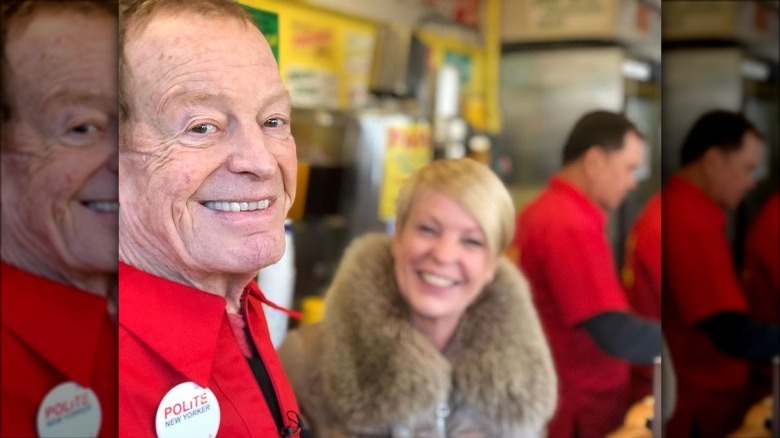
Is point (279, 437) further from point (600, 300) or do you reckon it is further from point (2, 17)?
point (2, 17)

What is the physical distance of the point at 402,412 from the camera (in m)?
1.45

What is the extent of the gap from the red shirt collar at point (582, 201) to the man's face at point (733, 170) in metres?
0.50

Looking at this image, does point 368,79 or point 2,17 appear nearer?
point 368,79

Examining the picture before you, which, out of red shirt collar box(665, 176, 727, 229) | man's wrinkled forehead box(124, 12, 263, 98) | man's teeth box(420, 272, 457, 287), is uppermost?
man's wrinkled forehead box(124, 12, 263, 98)

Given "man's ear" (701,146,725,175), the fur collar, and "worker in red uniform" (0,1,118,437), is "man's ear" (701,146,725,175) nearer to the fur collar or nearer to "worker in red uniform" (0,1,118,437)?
the fur collar

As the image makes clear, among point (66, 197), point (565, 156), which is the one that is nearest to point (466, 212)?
point (565, 156)

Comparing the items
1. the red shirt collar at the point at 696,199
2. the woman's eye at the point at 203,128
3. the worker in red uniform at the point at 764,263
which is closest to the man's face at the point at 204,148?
the woman's eye at the point at 203,128

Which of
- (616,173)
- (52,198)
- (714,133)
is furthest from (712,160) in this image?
(52,198)

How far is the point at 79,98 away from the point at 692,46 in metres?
1.38

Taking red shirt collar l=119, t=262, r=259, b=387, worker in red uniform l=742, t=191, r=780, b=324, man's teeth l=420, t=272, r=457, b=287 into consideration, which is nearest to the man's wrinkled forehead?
red shirt collar l=119, t=262, r=259, b=387

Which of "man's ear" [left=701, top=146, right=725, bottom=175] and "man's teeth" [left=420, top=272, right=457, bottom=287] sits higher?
"man's ear" [left=701, top=146, right=725, bottom=175]

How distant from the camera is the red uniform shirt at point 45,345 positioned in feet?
5.97

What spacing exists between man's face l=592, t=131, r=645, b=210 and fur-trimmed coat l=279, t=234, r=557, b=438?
214 mm

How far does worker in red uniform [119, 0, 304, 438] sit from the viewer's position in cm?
133
